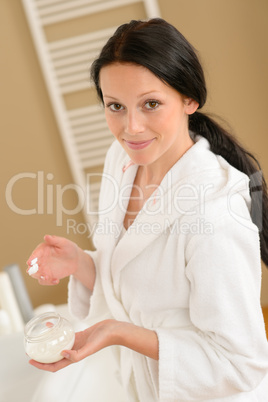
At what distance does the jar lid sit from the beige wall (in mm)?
1707

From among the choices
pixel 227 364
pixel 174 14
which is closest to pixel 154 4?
pixel 174 14

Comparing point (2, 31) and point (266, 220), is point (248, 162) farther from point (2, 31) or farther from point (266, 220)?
point (2, 31)

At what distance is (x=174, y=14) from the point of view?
2496 millimetres

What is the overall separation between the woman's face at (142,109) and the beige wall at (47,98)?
1483 millimetres

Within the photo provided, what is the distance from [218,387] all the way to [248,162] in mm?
513

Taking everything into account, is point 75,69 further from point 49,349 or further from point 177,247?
point 49,349

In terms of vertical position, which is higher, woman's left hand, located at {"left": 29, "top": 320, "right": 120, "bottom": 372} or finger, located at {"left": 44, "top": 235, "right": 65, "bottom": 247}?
finger, located at {"left": 44, "top": 235, "right": 65, "bottom": 247}

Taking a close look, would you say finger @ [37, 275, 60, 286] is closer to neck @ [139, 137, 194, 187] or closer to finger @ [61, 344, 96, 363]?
finger @ [61, 344, 96, 363]

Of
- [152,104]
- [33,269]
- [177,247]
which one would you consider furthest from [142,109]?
[33,269]

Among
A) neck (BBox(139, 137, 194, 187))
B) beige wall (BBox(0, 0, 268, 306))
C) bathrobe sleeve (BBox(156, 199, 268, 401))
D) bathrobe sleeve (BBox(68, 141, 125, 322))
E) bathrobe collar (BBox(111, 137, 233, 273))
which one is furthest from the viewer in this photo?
beige wall (BBox(0, 0, 268, 306))

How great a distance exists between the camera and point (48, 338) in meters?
0.99

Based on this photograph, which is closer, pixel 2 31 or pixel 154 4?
pixel 154 4

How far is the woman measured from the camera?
963mm

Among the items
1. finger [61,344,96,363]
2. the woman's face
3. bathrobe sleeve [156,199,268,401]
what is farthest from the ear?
finger [61,344,96,363]
